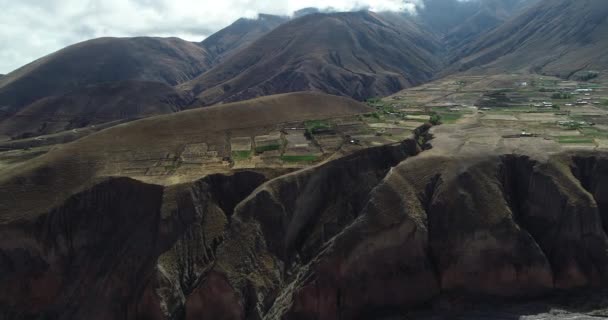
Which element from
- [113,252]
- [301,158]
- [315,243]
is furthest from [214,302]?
[301,158]

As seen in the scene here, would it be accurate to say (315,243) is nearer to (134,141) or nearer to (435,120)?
(134,141)

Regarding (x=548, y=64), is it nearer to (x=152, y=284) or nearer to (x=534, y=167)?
(x=534, y=167)

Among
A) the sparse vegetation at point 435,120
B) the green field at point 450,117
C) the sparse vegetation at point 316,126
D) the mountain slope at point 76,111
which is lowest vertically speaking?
the green field at point 450,117

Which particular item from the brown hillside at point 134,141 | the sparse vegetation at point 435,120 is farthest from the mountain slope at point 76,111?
the sparse vegetation at point 435,120

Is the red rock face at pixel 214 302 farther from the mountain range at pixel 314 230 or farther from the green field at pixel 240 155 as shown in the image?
the green field at pixel 240 155

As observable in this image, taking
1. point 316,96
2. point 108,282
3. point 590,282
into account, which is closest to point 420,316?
point 590,282

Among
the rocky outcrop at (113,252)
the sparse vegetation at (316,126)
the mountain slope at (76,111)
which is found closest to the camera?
the rocky outcrop at (113,252)

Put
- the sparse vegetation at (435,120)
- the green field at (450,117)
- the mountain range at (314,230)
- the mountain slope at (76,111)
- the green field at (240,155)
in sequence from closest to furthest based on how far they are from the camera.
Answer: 1. the mountain range at (314,230)
2. the green field at (240,155)
3. the sparse vegetation at (435,120)
4. the green field at (450,117)
5. the mountain slope at (76,111)

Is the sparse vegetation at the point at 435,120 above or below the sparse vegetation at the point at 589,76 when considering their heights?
above

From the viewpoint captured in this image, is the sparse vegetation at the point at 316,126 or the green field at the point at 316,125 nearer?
the sparse vegetation at the point at 316,126

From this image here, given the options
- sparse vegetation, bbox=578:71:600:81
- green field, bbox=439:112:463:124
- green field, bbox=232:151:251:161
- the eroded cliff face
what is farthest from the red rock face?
sparse vegetation, bbox=578:71:600:81
